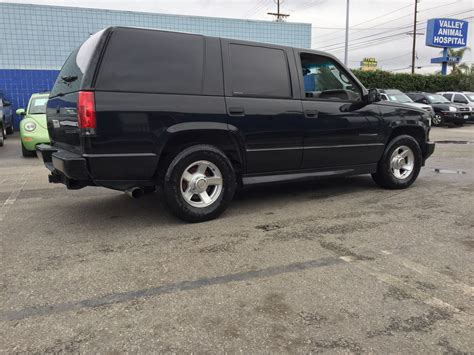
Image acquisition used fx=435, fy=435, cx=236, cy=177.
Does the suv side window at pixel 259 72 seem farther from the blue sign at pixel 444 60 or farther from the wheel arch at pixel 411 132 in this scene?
the blue sign at pixel 444 60

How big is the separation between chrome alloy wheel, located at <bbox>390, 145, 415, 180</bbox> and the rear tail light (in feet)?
14.2

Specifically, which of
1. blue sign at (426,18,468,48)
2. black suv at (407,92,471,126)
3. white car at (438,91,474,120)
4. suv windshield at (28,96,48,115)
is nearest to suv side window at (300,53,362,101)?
suv windshield at (28,96,48,115)

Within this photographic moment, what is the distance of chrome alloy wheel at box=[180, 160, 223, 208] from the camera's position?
15.5 feet

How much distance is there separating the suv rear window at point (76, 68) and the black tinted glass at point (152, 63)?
230 millimetres

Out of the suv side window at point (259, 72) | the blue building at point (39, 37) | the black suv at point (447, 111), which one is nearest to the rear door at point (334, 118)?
the suv side window at point (259, 72)

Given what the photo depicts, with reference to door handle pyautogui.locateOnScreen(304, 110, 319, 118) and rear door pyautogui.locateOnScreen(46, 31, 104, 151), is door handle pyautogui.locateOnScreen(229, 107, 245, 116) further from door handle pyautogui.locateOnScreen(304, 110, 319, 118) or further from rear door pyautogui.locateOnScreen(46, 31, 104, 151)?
rear door pyautogui.locateOnScreen(46, 31, 104, 151)

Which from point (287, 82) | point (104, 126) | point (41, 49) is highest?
point (41, 49)

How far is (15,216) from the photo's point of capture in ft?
17.1

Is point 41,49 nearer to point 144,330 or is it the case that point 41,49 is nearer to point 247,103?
point 247,103

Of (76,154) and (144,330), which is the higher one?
(76,154)

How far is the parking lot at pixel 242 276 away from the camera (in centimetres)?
263

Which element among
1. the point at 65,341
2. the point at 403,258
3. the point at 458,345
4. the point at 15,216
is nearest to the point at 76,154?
the point at 15,216

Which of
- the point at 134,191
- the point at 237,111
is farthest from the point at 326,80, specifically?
the point at 134,191

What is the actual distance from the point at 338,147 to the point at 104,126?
3.07m
